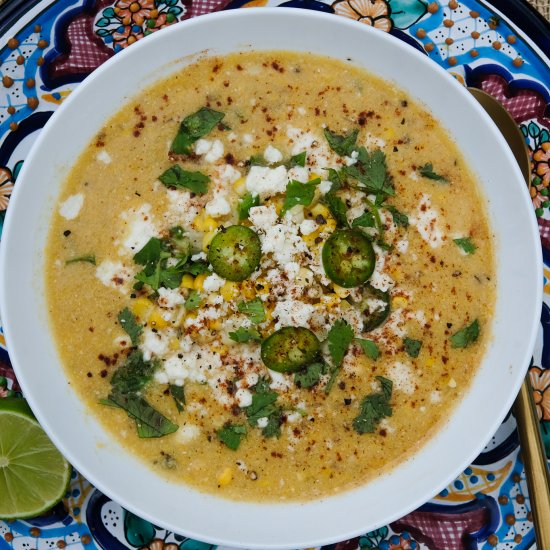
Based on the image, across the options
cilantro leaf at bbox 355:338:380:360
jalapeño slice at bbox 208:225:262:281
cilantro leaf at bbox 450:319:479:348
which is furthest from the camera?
cilantro leaf at bbox 450:319:479:348

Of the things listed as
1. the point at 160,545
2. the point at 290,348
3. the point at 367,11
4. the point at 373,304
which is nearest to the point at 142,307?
the point at 290,348

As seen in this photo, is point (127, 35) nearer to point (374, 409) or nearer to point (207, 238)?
point (207, 238)

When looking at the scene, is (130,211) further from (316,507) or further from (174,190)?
(316,507)

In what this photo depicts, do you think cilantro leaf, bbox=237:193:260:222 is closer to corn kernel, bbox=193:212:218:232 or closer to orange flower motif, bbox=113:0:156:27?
corn kernel, bbox=193:212:218:232

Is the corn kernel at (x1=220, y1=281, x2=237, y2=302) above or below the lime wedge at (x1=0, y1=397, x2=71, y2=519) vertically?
above

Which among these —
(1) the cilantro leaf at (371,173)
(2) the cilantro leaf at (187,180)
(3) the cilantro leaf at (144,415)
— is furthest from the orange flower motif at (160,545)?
(1) the cilantro leaf at (371,173)

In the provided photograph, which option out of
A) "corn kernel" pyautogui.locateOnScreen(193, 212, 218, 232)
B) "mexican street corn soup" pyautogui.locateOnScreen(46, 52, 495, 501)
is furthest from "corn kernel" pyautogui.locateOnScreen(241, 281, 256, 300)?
"corn kernel" pyautogui.locateOnScreen(193, 212, 218, 232)

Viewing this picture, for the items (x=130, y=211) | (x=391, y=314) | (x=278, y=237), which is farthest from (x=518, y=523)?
(x=130, y=211)

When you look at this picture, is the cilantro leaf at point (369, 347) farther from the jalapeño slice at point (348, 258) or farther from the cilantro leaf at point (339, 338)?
the jalapeño slice at point (348, 258)
